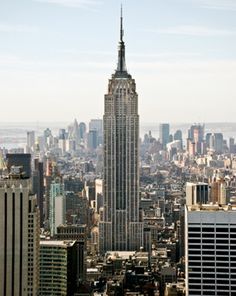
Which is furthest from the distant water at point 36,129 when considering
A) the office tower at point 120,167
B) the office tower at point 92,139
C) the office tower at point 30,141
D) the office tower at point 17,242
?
the office tower at point 120,167

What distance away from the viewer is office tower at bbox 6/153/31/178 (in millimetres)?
10031

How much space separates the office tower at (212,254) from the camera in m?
8.43

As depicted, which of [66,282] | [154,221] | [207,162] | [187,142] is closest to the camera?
[66,282]

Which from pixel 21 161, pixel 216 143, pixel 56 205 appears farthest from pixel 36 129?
pixel 56 205

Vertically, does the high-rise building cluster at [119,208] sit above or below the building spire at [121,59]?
below

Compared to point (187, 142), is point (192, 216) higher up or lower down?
lower down

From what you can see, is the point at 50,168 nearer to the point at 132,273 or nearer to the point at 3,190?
the point at 132,273

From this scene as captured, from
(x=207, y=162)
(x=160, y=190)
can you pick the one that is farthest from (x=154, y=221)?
(x=207, y=162)

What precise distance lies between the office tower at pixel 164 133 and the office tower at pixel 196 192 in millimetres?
840

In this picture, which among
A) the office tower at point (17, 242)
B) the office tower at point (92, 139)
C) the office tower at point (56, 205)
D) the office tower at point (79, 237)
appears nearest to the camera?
the office tower at point (17, 242)

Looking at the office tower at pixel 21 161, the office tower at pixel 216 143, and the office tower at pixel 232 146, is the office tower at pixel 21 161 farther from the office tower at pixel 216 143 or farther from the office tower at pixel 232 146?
the office tower at pixel 232 146

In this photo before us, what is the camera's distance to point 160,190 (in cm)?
1627

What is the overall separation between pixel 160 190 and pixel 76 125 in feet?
16.2

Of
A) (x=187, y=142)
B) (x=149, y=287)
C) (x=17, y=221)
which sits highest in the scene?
(x=187, y=142)
